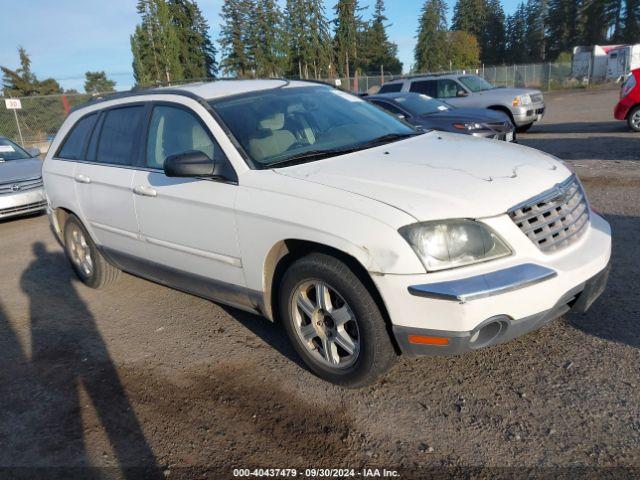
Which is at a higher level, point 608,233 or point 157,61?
point 157,61

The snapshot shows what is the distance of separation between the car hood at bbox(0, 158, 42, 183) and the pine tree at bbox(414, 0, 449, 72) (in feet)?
237

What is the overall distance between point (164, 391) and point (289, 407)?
34.2 inches

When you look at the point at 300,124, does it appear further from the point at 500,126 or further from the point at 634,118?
the point at 634,118

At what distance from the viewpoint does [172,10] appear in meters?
49.8

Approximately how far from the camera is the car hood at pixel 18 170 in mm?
9009

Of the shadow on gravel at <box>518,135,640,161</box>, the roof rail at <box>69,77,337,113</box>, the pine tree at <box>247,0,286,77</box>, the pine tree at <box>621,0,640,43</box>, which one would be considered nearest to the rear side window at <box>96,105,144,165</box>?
the roof rail at <box>69,77,337,113</box>

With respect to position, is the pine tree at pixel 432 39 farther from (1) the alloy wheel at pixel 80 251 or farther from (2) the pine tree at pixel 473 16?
(1) the alloy wheel at pixel 80 251

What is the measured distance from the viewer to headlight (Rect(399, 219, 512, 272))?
2.67 m

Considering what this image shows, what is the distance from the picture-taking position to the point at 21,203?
29.3 feet

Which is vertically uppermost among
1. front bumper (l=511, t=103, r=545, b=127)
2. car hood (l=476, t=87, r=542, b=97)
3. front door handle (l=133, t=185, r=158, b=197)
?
front door handle (l=133, t=185, r=158, b=197)

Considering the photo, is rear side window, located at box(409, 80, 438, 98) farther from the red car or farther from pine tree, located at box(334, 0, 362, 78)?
pine tree, located at box(334, 0, 362, 78)

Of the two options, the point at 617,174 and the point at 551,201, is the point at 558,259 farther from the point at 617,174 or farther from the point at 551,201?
the point at 617,174

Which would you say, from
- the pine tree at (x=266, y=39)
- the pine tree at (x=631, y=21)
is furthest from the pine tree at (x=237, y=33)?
the pine tree at (x=631, y=21)

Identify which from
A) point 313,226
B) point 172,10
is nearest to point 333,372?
point 313,226
